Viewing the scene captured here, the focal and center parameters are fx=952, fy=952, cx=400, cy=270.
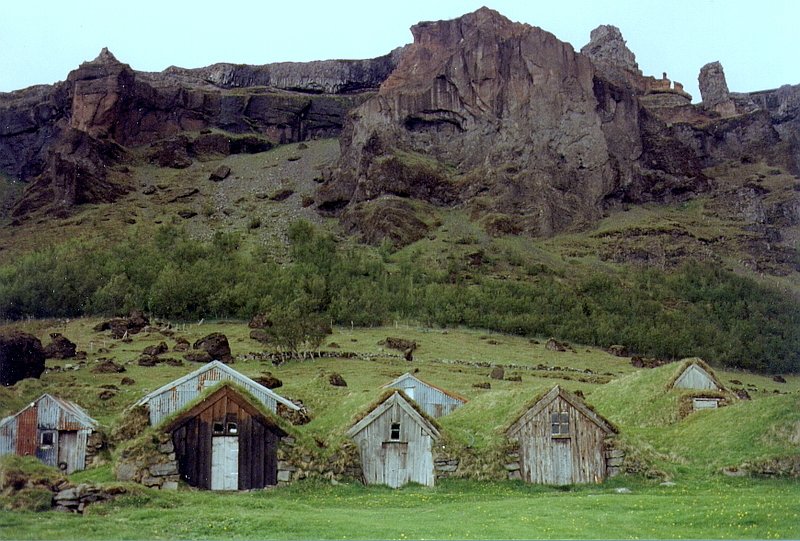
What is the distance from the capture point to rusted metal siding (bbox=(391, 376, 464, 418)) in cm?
5391

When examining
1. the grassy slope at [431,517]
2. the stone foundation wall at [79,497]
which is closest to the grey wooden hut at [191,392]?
the grassy slope at [431,517]

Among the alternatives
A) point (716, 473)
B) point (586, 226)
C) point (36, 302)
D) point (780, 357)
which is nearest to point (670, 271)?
point (586, 226)

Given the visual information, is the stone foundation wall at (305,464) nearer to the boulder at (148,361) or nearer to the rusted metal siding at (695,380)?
the rusted metal siding at (695,380)

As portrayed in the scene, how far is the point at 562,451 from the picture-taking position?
112 ft

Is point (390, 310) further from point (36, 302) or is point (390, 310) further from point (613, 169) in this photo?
point (613, 169)

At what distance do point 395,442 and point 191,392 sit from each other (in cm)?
1563

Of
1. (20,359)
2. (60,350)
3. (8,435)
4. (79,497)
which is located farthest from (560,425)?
(60,350)

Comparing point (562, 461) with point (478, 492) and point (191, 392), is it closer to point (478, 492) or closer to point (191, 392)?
point (478, 492)

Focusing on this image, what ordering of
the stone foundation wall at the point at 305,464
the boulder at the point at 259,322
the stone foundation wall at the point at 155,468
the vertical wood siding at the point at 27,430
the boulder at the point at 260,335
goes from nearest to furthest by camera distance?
the stone foundation wall at the point at 155,468 < the stone foundation wall at the point at 305,464 < the vertical wood siding at the point at 27,430 < the boulder at the point at 260,335 < the boulder at the point at 259,322

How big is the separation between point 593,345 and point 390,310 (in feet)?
84.3

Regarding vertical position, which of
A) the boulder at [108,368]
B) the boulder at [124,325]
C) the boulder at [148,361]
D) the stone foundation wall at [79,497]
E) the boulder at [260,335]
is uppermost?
the boulder at [124,325]

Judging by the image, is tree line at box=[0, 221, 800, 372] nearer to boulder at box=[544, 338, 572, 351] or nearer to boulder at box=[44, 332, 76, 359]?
boulder at box=[544, 338, 572, 351]

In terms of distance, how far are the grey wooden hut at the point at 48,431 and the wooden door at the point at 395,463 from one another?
15.1m

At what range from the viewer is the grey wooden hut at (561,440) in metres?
33.7
